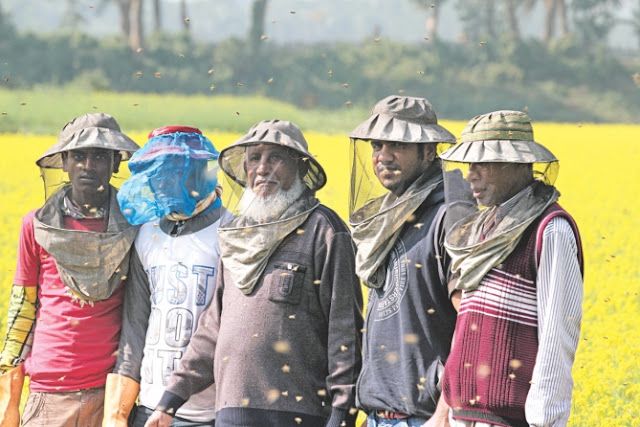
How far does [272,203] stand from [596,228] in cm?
774

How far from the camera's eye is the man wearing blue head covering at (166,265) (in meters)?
4.56

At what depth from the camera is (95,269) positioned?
4797 mm

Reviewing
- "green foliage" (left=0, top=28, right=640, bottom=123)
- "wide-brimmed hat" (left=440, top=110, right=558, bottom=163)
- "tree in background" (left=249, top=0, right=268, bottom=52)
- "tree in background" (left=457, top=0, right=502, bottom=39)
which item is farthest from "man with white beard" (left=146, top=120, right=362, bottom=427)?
"tree in background" (left=457, top=0, right=502, bottom=39)

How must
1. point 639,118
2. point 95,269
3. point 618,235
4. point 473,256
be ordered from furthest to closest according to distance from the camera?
1. point 639,118
2. point 618,235
3. point 95,269
4. point 473,256

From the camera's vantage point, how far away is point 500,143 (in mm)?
3689

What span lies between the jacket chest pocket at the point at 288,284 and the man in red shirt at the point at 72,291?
99 centimetres

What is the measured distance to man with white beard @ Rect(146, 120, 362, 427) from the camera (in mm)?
4172

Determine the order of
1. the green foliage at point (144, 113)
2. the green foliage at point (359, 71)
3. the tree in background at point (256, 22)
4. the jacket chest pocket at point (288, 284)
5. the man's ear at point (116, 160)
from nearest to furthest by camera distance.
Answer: the jacket chest pocket at point (288, 284), the man's ear at point (116, 160), the green foliage at point (144, 113), the green foliage at point (359, 71), the tree in background at point (256, 22)

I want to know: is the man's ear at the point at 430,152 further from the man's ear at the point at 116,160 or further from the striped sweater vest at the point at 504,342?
the man's ear at the point at 116,160

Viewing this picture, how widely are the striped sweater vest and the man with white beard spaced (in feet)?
2.25

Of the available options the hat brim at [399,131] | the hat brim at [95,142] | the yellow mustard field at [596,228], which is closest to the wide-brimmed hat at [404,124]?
→ the hat brim at [399,131]

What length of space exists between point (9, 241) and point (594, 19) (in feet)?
164

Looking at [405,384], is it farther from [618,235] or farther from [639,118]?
[639,118]

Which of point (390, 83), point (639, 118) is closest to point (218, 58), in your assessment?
point (390, 83)
